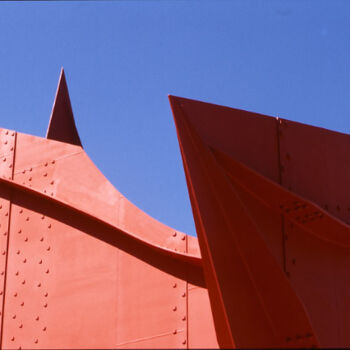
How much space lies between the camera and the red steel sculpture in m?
5.45

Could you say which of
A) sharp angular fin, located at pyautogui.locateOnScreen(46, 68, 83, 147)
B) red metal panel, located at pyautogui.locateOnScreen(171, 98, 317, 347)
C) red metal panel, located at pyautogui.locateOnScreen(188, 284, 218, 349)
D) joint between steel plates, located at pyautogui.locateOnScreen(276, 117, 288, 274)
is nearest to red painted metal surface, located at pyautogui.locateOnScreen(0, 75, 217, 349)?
red metal panel, located at pyautogui.locateOnScreen(188, 284, 218, 349)

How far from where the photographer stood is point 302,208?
19.6 feet

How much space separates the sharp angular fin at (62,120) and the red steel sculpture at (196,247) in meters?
1.49

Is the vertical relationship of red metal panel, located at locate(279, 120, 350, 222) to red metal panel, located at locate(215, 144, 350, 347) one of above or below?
above

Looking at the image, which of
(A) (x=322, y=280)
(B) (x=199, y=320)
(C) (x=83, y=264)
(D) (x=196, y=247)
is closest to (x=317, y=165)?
(A) (x=322, y=280)

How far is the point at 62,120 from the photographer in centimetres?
1009

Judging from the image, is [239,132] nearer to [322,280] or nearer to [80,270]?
[322,280]

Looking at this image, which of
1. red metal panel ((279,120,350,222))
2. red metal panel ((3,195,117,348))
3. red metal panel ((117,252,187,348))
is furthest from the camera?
red metal panel ((3,195,117,348))

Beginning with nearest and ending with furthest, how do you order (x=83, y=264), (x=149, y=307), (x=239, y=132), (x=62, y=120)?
(x=239, y=132) < (x=149, y=307) < (x=83, y=264) < (x=62, y=120)

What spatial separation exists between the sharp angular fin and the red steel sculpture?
1.49 meters

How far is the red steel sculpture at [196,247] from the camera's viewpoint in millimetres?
5445

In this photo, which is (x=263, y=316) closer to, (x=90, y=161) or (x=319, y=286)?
(x=319, y=286)

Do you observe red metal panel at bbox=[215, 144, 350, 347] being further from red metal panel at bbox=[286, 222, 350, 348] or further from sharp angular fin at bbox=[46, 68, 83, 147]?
sharp angular fin at bbox=[46, 68, 83, 147]

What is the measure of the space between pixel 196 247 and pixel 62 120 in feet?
13.4
